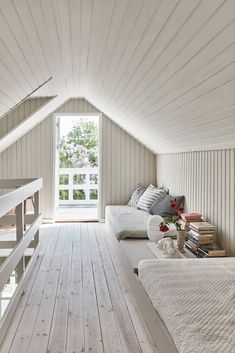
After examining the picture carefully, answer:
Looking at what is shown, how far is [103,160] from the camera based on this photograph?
6.70 m

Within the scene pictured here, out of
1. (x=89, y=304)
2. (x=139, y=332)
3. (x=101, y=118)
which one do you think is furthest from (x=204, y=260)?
(x=101, y=118)

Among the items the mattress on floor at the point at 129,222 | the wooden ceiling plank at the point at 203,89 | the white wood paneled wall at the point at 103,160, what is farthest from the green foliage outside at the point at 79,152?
the wooden ceiling plank at the point at 203,89

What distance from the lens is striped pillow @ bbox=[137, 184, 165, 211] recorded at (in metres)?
5.62

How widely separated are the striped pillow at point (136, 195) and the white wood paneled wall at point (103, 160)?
0.26 meters

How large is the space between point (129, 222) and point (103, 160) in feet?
7.52

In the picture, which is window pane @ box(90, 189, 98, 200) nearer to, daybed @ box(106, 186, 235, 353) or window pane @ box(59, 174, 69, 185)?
window pane @ box(59, 174, 69, 185)

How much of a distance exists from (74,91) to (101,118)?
983mm

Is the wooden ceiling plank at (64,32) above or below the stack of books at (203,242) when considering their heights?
above

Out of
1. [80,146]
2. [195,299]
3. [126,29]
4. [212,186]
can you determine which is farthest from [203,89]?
[80,146]

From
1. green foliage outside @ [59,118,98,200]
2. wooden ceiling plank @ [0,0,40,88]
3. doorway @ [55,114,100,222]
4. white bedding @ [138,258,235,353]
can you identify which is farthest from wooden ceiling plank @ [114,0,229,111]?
green foliage outside @ [59,118,98,200]

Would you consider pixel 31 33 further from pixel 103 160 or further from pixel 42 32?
pixel 103 160

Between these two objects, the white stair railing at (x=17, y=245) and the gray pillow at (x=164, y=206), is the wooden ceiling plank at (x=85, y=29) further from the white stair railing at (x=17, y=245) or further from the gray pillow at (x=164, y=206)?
the gray pillow at (x=164, y=206)

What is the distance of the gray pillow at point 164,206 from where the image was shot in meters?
4.70

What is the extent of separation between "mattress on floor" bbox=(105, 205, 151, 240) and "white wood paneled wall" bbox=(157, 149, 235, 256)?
2.02 feet
